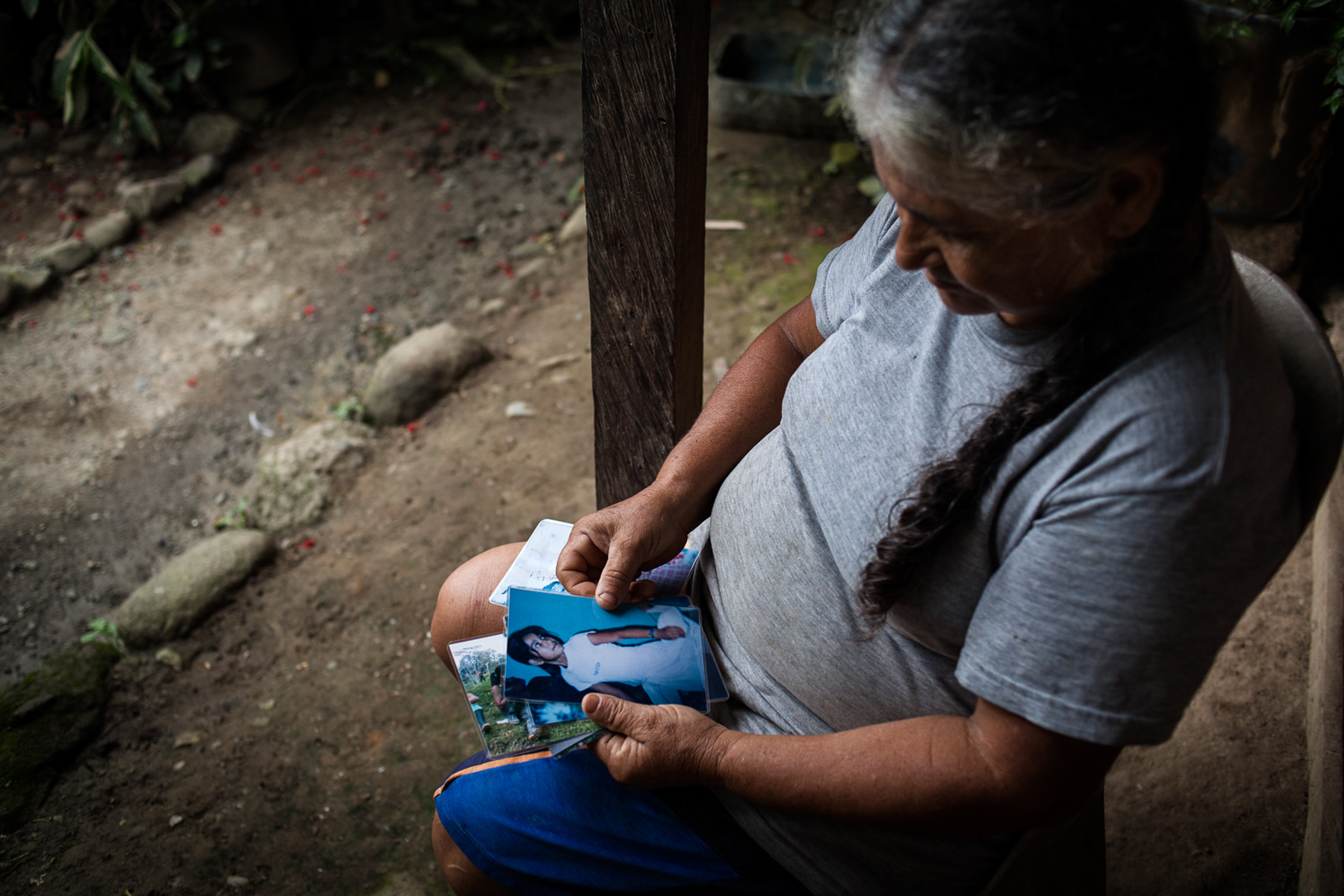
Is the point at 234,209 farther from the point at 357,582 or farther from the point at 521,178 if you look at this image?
the point at 357,582

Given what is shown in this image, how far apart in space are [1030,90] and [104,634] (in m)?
3.15

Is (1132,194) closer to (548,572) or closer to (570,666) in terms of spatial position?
(570,666)

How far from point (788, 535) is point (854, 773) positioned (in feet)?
1.14

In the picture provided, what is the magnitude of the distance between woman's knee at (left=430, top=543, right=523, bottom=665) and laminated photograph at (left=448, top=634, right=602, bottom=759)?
8 centimetres

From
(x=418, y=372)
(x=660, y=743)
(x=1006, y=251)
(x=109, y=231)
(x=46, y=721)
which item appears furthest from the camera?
(x=109, y=231)

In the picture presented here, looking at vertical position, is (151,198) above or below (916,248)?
below

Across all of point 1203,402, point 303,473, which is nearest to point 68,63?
point 303,473

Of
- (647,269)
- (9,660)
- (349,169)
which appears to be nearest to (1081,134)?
(647,269)

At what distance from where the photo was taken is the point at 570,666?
1.40 metres

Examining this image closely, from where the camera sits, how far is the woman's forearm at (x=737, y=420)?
1624mm

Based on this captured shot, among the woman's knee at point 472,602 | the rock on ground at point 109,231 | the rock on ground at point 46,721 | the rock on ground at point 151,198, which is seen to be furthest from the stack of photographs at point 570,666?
the rock on ground at point 151,198

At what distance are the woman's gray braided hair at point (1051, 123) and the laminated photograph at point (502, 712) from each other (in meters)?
0.73

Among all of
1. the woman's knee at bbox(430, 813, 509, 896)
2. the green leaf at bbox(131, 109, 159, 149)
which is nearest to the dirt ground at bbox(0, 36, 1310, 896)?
the green leaf at bbox(131, 109, 159, 149)

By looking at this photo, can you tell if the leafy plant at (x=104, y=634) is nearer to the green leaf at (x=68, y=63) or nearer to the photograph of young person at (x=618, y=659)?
the photograph of young person at (x=618, y=659)
